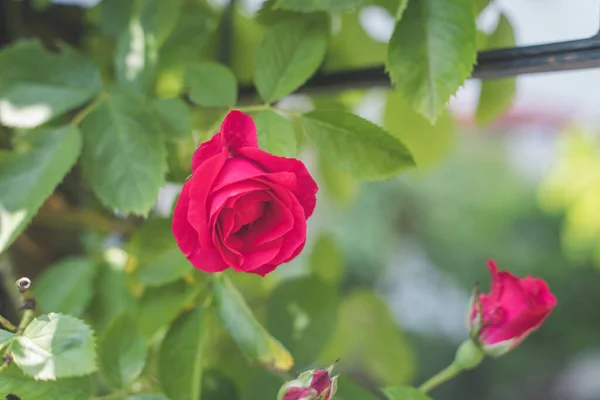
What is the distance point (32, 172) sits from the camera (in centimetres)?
38

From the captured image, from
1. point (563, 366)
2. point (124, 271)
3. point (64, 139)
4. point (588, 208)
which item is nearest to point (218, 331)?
point (124, 271)

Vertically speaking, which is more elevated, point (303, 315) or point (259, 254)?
point (259, 254)

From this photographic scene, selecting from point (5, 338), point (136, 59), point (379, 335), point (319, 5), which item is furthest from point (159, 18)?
point (379, 335)

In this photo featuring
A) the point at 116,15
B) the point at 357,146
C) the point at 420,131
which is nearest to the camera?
the point at 357,146

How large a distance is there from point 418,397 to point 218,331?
259 mm

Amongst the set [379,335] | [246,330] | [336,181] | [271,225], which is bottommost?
[379,335]

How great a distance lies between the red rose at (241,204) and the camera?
257 millimetres

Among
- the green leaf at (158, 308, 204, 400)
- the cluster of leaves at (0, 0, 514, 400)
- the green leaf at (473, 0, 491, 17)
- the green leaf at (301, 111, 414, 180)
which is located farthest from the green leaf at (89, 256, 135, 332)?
the green leaf at (473, 0, 491, 17)

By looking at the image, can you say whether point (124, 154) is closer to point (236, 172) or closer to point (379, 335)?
point (236, 172)

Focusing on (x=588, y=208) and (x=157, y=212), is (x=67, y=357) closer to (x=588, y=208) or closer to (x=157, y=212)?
(x=157, y=212)

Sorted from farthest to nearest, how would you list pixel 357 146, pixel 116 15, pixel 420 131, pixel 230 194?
pixel 420 131
pixel 116 15
pixel 357 146
pixel 230 194

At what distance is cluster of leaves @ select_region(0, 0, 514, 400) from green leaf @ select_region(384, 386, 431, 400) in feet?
0.23

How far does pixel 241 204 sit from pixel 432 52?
14 cm

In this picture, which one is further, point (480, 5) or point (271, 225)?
point (480, 5)
